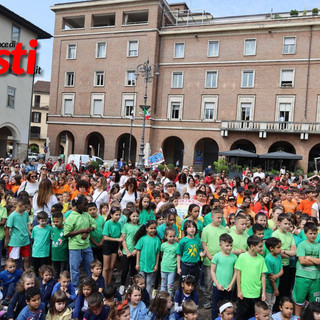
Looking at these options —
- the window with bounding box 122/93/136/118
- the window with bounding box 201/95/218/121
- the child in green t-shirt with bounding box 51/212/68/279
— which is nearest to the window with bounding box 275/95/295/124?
the window with bounding box 201/95/218/121

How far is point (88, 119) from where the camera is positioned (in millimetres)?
35500

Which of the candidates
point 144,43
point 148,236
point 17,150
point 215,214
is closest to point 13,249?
point 148,236

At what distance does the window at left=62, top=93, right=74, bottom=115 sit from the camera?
36.3 meters

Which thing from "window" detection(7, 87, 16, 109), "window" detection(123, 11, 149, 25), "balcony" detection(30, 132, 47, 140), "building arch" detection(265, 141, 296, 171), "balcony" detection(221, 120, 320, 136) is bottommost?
"building arch" detection(265, 141, 296, 171)

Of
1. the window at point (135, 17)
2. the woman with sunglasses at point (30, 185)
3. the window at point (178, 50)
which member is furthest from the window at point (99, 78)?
the woman with sunglasses at point (30, 185)

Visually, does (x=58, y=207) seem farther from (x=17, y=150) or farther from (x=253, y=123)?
(x=253, y=123)

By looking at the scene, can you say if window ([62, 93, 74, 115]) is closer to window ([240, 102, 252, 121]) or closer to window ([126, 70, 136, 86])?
window ([126, 70, 136, 86])

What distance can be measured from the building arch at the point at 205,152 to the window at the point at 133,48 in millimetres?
11246

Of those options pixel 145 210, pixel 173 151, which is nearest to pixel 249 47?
pixel 173 151

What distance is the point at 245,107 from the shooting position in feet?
102

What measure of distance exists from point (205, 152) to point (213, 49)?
421 inches

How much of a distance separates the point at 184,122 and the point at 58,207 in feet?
88.8

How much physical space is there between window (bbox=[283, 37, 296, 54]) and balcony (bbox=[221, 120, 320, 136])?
656 centimetres

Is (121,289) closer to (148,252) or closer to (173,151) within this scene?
(148,252)
